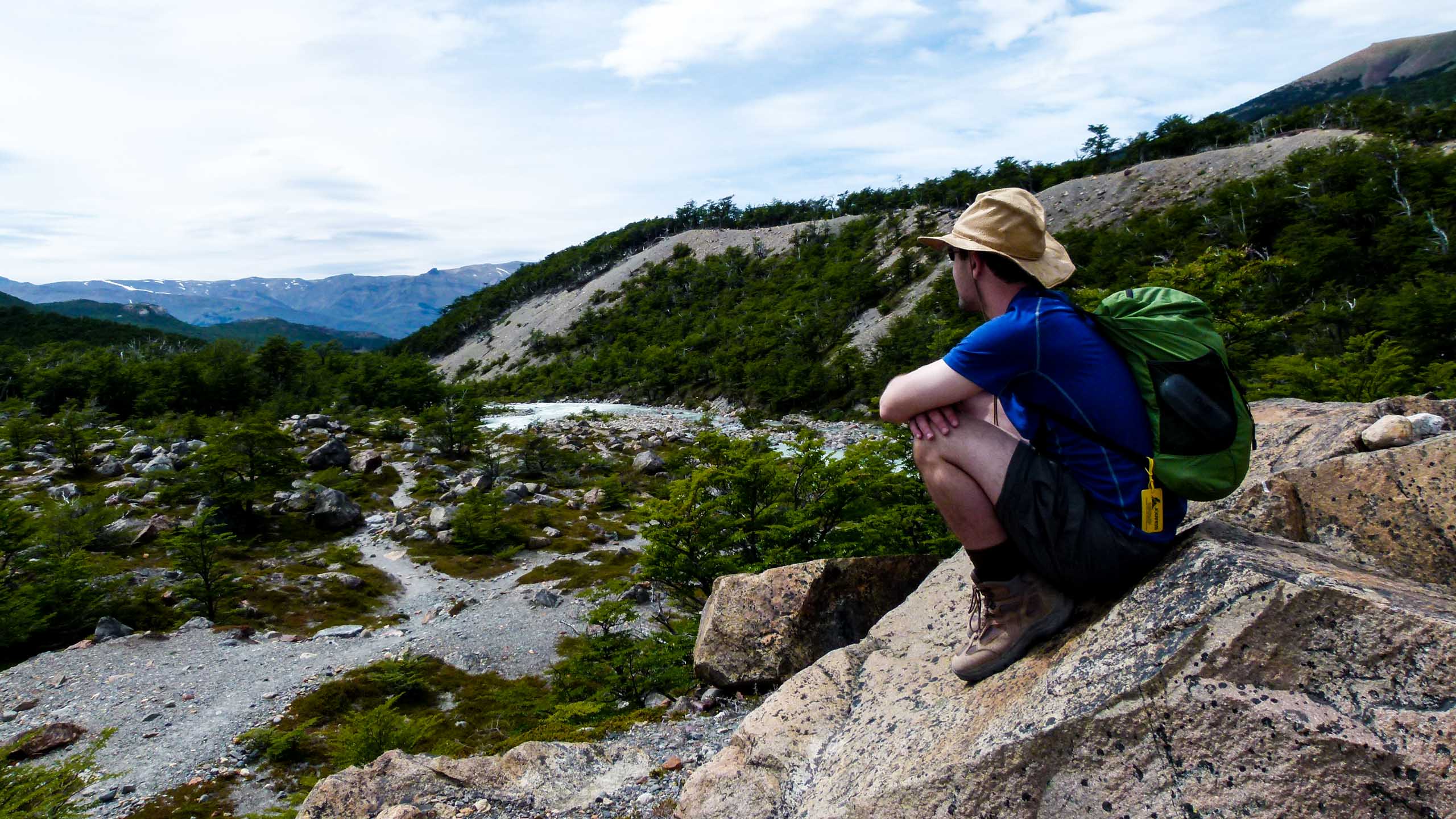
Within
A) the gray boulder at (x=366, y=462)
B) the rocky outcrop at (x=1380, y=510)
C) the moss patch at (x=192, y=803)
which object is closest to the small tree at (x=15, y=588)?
the moss patch at (x=192, y=803)

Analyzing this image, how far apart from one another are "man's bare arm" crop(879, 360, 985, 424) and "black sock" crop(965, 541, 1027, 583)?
0.66 m

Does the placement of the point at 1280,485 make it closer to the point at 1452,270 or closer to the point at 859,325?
the point at 1452,270

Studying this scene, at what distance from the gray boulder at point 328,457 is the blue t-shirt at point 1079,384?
3171 centimetres

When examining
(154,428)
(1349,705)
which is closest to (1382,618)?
(1349,705)

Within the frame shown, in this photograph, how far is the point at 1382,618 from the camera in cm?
224

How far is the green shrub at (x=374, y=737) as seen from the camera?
8.46 metres

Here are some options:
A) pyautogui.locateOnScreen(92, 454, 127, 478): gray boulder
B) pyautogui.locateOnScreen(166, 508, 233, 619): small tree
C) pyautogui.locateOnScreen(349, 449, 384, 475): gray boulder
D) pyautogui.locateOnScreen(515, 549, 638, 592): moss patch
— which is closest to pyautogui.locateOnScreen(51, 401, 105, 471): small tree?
pyautogui.locateOnScreen(92, 454, 127, 478): gray boulder

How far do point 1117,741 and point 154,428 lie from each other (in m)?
41.1

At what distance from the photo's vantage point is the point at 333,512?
23219mm

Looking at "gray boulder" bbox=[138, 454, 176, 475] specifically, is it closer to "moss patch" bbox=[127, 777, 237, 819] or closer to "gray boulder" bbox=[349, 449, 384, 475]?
"gray boulder" bbox=[349, 449, 384, 475]

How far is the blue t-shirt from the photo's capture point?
2734 mm

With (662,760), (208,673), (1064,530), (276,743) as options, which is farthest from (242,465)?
(1064,530)

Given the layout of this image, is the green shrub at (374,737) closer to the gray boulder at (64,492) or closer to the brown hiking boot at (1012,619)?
the brown hiking boot at (1012,619)

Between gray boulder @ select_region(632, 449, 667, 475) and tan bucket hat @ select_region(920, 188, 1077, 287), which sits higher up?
tan bucket hat @ select_region(920, 188, 1077, 287)
